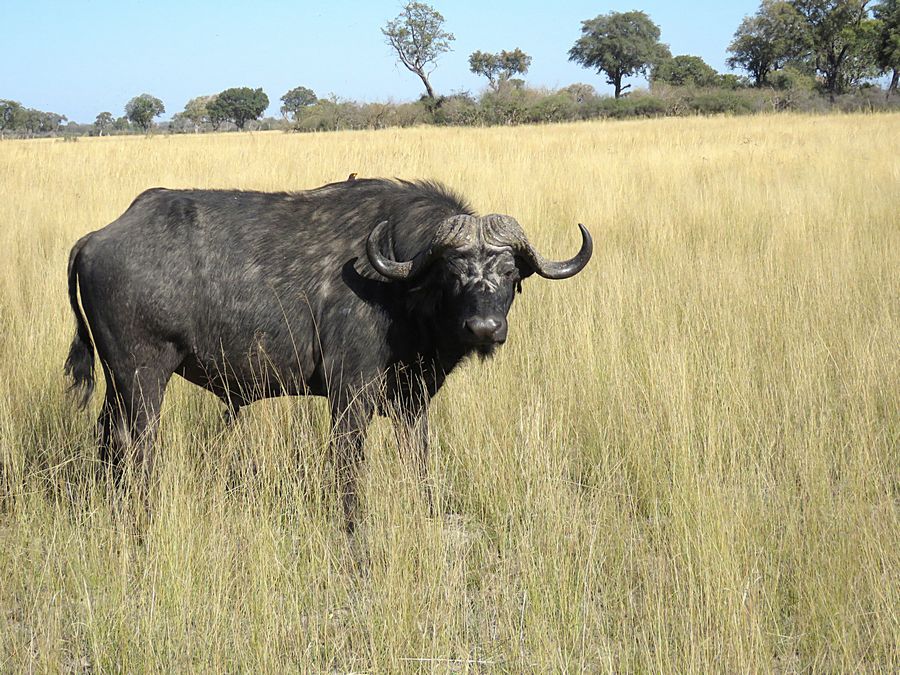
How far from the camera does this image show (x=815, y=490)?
3465 millimetres

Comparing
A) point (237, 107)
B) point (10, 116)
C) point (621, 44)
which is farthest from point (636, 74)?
point (10, 116)

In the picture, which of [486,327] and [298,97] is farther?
[298,97]

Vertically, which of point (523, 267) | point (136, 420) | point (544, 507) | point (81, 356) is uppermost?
point (523, 267)

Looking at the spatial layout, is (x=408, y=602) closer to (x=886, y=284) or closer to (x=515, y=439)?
(x=515, y=439)

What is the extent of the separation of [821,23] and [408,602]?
61.5 m

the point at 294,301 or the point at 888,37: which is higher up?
the point at 888,37

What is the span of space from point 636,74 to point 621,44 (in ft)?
11.9

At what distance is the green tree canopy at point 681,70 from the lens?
6334 cm

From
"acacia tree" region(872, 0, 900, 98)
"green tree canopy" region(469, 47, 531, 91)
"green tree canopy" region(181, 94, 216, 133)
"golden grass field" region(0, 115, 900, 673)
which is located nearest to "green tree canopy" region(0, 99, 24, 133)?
"green tree canopy" region(181, 94, 216, 133)

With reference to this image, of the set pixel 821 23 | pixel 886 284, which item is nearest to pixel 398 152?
pixel 886 284

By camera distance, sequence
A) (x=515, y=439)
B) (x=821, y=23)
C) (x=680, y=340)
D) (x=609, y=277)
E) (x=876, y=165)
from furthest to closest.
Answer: (x=821, y=23) < (x=876, y=165) < (x=609, y=277) < (x=680, y=340) < (x=515, y=439)

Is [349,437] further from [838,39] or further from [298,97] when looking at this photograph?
[298,97]

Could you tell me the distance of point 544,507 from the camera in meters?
3.43

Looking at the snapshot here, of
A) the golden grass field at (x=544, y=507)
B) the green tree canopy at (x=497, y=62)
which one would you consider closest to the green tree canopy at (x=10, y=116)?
the green tree canopy at (x=497, y=62)
